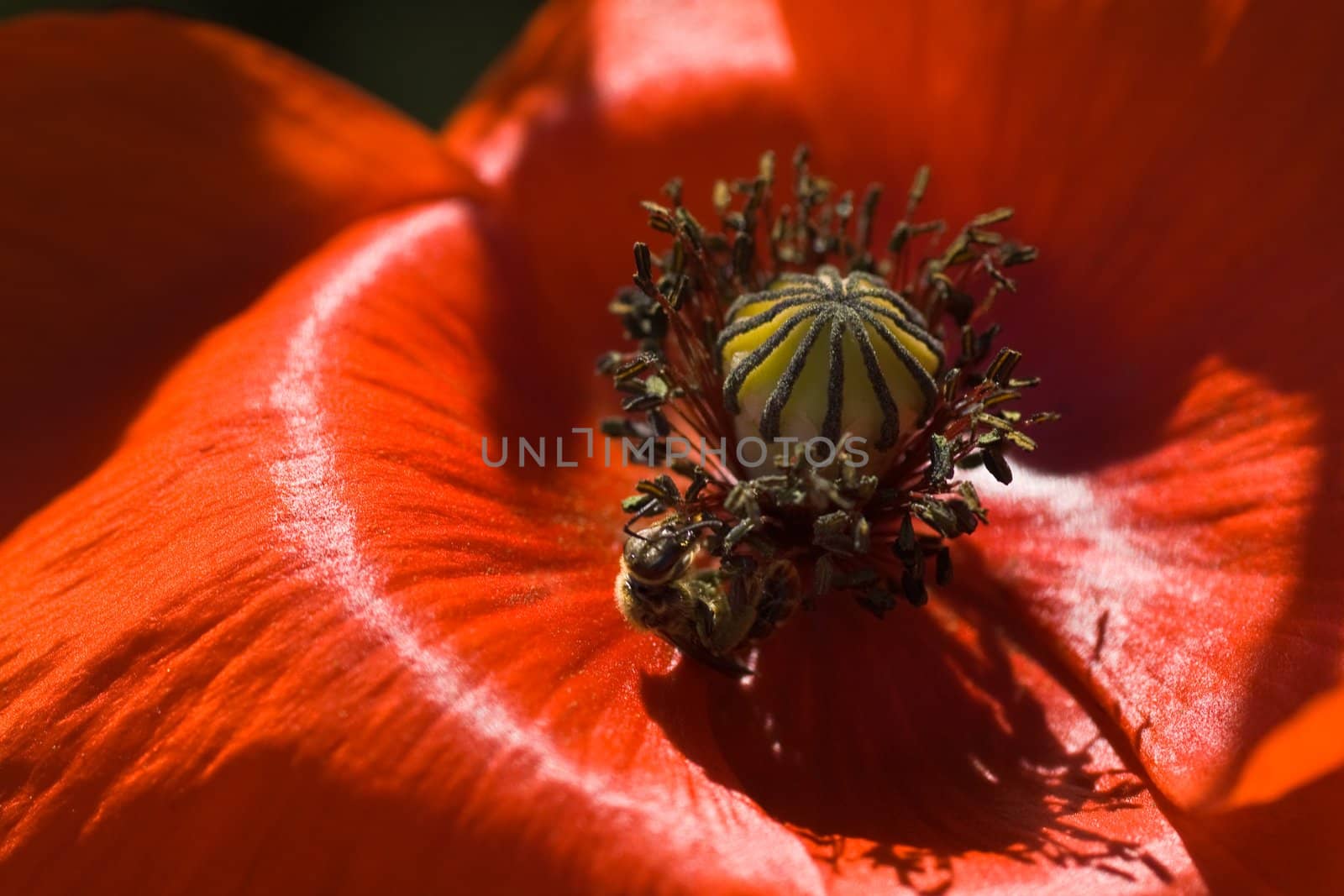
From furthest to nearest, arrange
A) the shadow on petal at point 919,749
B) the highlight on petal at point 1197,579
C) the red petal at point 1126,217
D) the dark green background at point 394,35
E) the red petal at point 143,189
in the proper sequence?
the dark green background at point 394,35 < the red petal at point 143,189 < the red petal at point 1126,217 < the highlight on petal at point 1197,579 < the shadow on petal at point 919,749

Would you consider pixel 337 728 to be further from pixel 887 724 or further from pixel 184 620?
pixel 887 724

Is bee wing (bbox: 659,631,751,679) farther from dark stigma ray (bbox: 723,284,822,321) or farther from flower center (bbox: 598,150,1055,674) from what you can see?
dark stigma ray (bbox: 723,284,822,321)

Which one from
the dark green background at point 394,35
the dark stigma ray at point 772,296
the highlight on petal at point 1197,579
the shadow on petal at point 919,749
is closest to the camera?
the shadow on petal at point 919,749

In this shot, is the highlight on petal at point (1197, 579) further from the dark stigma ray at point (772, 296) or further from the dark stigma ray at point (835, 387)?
the dark stigma ray at point (772, 296)

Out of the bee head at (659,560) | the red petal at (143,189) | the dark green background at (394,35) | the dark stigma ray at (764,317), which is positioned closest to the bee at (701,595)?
the bee head at (659,560)

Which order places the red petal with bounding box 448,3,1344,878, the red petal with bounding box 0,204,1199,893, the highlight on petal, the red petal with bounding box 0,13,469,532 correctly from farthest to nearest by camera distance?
the red petal with bounding box 0,13,469,532
the red petal with bounding box 448,3,1344,878
the highlight on petal
the red petal with bounding box 0,204,1199,893

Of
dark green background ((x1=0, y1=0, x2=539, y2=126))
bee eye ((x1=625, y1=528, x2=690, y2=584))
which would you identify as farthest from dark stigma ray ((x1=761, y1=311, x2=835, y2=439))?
dark green background ((x1=0, y1=0, x2=539, y2=126))
